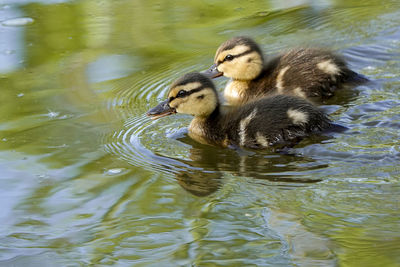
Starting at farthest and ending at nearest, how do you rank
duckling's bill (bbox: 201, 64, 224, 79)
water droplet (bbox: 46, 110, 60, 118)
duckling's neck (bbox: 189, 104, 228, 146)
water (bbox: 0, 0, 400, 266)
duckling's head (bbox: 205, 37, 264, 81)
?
duckling's bill (bbox: 201, 64, 224, 79) < duckling's head (bbox: 205, 37, 264, 81) < water droplet (bbox: 46, 110, 60, 118) < duckling's neck (bbox: 189, 104, 228, 146) < water (bbox: 0, 0, 400, 266)

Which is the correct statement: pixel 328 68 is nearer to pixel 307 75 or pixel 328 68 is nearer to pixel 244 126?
pixel 307 75

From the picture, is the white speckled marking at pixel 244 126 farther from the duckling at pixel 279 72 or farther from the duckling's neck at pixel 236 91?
the duckling's neck at pixel 236 91

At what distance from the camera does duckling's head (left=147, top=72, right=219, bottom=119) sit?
157 inches

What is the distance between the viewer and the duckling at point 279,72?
4438 millimetres

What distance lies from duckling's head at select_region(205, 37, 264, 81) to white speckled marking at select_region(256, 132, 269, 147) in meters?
0.99

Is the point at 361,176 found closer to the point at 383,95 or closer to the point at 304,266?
the point at 304,266

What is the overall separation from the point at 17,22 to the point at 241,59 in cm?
223

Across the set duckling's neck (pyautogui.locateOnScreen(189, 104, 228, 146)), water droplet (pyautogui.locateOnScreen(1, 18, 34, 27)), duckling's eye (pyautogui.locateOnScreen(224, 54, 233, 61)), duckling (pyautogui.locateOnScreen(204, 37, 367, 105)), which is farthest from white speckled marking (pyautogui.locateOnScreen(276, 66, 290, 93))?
water droplet (pyautogui.locateOnScreen(1, 18, 34, 27))

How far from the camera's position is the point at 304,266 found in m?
Result: 2.42

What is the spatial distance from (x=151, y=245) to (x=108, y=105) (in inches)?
73.3

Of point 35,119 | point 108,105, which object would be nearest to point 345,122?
point 108,105

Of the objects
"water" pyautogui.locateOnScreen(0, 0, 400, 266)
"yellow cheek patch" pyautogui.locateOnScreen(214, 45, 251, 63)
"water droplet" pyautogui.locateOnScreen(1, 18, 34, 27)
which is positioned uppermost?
"water droplet" pyautogui.locateOnScreen(1, 18, 34, 27)

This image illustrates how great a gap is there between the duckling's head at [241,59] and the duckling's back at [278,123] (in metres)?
0.83

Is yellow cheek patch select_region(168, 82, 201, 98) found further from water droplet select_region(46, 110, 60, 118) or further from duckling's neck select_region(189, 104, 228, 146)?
water droplet select_region(46, 110, 60, 118)
